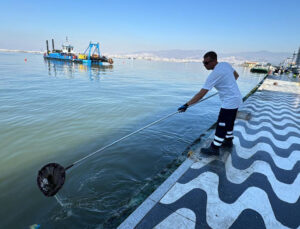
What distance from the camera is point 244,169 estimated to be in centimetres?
297

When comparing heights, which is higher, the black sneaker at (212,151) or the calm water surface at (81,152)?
the black sneaker at (212,151)

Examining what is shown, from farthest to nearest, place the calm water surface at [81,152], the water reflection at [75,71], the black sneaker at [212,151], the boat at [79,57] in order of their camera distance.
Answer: the boat at [79,57], the water reflection at [75,71], the black sneaker at [212,151], the calm water surface at [81,152]

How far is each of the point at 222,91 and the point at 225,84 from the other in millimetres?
152

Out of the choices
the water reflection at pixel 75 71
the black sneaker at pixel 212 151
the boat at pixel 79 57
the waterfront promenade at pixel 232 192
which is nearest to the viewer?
the waterfront promenade at pixel 232 192

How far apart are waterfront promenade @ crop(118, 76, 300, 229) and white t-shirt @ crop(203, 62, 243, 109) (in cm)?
106

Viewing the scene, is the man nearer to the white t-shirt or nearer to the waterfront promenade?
the white t-shirt

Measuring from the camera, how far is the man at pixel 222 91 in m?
2.77

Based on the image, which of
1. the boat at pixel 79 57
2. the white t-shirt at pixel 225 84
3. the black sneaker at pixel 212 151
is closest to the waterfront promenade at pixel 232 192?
the black sneaker at pixel 212 151

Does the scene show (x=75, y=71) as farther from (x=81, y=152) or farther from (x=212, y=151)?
(x=212, y=151)

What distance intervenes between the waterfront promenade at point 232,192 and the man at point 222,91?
52 cm

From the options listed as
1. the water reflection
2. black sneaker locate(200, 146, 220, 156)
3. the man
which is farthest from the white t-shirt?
the water reflection

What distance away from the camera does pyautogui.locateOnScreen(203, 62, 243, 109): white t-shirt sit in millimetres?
2756

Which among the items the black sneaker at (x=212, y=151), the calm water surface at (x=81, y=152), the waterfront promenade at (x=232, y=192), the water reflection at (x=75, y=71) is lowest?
the calm water surface at (x=81, y=152)

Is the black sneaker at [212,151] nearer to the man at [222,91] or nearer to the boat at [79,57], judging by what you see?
the man at [222,91]
